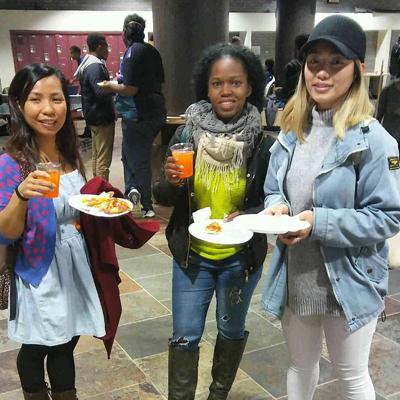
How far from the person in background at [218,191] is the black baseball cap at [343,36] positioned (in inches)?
16.9

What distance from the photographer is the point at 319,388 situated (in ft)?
8.86

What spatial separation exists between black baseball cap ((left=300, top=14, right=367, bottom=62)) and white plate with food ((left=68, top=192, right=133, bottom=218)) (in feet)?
2.96

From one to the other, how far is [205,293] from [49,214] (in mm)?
723

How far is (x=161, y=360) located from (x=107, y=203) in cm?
143

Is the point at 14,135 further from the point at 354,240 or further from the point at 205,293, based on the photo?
the point at 354,240

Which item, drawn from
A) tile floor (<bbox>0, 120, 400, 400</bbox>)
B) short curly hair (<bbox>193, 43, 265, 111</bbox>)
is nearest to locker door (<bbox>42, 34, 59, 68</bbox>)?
tile floor (<bbox>0, 120, 400, 400</bbox>)

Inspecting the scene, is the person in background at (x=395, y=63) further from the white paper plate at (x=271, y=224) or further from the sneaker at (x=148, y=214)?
the white paper plate at (x=271, y=224)

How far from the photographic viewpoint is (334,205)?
1719 millimetres

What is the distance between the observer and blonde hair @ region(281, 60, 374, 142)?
5.58ft

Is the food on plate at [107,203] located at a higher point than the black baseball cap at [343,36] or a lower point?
lower

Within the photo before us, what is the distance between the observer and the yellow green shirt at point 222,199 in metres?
2.07

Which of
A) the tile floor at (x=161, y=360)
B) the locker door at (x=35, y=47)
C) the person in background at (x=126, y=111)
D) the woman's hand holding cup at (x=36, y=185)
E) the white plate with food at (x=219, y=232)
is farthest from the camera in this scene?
the locker door at (x=35, y=47)

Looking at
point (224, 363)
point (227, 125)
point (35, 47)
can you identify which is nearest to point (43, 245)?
point (227, 125)

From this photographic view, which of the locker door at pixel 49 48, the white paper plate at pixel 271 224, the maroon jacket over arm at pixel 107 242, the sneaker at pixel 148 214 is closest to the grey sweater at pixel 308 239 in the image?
the white paper plate at pixel 271 224
